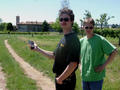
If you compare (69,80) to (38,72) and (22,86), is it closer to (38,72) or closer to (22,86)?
(22,86)

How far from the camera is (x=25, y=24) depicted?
447 ft

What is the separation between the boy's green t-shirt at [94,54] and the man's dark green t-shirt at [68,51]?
2.32ft

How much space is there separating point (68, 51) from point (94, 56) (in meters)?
0.83

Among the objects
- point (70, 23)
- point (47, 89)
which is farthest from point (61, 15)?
point (47, 89)

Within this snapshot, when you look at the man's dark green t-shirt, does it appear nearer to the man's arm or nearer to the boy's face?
the man's arm

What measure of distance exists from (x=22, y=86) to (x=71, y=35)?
14.1 feet

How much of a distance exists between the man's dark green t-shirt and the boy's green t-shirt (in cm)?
71

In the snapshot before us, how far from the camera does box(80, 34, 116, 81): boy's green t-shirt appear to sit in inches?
146

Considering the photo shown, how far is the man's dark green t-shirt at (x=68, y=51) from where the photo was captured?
9.83 ft

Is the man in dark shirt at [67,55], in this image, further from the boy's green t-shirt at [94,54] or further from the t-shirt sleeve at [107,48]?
the t-shirt sleeve at [107,48]

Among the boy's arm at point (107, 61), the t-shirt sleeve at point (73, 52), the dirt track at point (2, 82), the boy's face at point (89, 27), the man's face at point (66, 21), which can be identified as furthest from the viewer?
the dirt track at point (2, 82)

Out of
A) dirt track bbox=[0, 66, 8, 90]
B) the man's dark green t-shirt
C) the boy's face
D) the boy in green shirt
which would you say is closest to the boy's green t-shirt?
the boy in green shirt

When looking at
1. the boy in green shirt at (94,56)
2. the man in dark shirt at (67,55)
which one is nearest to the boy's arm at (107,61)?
the boy in green shirt at (94,56)

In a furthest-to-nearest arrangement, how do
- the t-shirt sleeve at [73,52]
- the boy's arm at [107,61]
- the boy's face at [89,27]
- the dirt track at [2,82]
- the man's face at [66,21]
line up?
the dirt track at [2,82]
the boy's face at [89,27]
the boy's arm at [107,61]
the man's face at [66,21]
the t-shirt sleeve at [73,52]
